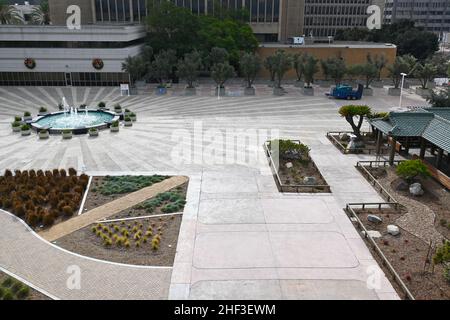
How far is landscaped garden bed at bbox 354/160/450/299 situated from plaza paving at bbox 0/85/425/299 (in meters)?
1.12

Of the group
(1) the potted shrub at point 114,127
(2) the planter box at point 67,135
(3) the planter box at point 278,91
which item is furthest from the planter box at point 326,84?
(2) the planter box at point 67,135

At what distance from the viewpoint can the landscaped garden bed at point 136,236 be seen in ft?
65.5

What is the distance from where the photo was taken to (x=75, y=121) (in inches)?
1722

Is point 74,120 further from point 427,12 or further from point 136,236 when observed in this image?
point 427,12

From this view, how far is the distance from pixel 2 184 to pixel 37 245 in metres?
8.42

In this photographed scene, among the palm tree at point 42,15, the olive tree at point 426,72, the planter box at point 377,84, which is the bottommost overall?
the planter box at point 377,84

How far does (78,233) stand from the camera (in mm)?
22031

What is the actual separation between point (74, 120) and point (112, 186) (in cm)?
1960

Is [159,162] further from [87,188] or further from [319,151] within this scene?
[319,151]

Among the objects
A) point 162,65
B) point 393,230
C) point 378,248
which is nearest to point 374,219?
point 393,230

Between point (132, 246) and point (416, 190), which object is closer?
point (132, 246)

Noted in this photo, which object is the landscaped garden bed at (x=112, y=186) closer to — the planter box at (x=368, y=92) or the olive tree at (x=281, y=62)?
the olive tree at (x=281, y=62)

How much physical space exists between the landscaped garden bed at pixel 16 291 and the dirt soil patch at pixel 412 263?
15145 mm
